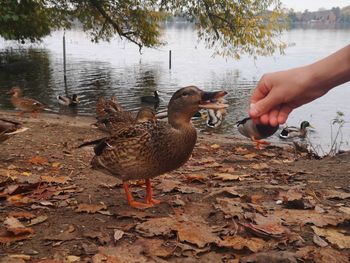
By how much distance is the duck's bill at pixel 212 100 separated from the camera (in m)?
4.41

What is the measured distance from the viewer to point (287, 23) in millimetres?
22797

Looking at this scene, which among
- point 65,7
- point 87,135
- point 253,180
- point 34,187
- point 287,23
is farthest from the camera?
point 65,7

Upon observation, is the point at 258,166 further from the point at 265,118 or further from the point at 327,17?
the point at 327,17

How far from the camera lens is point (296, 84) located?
3010 millimetres

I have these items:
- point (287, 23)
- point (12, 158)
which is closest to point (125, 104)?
point (287, 23)

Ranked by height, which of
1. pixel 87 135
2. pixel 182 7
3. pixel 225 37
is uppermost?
pixel 182 7

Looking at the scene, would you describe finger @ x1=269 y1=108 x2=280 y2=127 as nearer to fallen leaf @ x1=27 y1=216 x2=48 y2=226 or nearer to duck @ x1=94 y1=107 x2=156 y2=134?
fallen leaf @ x1=27 y1=216 x2=48 y2=226

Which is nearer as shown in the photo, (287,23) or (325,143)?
(325,143)

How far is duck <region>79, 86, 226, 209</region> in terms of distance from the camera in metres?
4.59

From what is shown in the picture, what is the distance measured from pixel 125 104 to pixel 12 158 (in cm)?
1406

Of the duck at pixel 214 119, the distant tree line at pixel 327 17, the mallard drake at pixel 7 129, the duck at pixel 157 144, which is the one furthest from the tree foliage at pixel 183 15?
the distant tree line at pixel 327 17

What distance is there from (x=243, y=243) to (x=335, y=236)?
792mm

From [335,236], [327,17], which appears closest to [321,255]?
[335,236]

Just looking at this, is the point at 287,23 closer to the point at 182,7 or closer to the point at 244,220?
the point at 182,7
